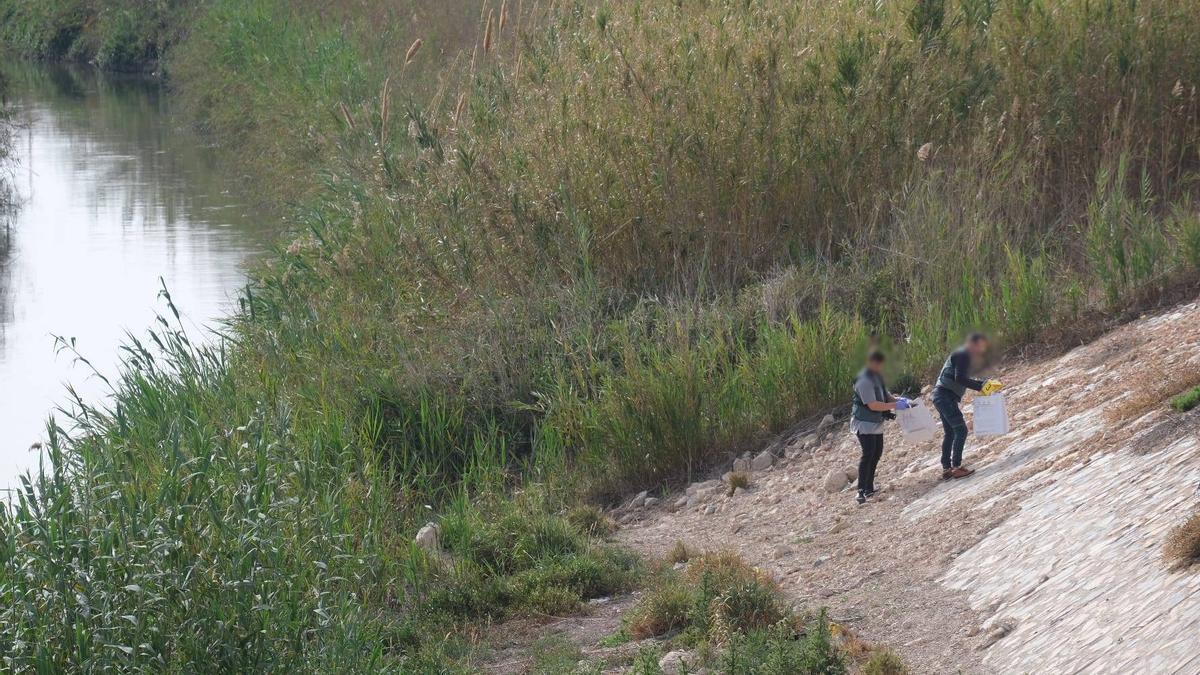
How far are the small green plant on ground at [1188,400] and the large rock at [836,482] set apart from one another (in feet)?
5.81

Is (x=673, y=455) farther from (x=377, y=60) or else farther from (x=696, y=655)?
(x=377, y=60)

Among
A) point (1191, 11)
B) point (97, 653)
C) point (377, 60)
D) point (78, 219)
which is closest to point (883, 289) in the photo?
point (1191, 11)

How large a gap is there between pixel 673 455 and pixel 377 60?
12388 millimetres

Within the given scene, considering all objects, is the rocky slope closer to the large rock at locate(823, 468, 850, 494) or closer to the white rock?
the large rock at locate(823, 468, 850, 494)

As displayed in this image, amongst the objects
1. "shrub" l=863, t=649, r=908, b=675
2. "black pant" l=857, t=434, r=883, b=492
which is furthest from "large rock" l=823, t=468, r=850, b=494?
"shrub" l=863, t=649, r=908, b=675

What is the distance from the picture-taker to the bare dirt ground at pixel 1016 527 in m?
4.14

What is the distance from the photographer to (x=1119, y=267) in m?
7.45

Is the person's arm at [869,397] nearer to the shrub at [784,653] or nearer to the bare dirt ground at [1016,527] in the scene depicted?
the bare dirt ground at [1016,527]

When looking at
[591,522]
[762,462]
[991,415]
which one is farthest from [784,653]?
[762,462]

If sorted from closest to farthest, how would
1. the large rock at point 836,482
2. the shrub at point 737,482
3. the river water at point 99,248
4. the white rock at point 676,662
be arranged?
the white rock at point 676,662
the large rock at point 836,482
the shrub at point 737,482
the river water at point 99,248

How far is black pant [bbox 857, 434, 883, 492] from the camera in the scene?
243 inches

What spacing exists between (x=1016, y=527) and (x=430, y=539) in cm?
272

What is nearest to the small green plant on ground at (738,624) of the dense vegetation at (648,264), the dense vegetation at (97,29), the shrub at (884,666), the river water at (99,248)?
the shrub at (884,666)

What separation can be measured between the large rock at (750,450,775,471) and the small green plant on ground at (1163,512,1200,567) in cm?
328
